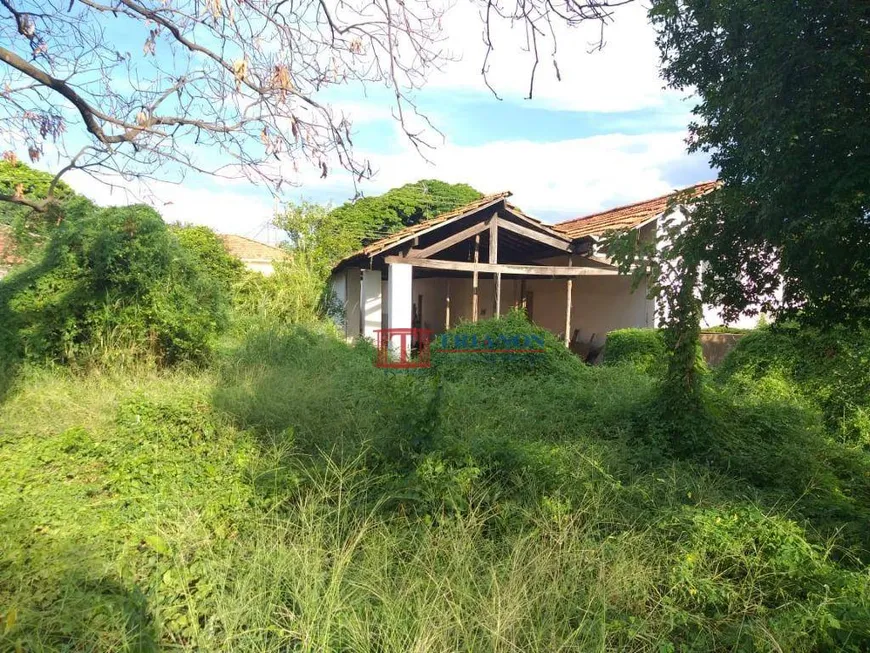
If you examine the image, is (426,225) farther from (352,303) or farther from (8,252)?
(8,252)

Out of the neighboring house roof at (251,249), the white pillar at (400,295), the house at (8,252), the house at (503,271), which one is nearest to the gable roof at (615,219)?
the house at (503,271)

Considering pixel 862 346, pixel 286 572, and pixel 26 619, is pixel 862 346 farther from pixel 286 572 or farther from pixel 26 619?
pixel 26 619

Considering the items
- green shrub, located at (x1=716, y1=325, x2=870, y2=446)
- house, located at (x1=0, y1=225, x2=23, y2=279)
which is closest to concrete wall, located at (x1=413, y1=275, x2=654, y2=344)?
green shrub, located at (x1=716, y1=325, x2=870, y2=446)

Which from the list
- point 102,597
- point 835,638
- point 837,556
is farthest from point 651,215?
point 102,597

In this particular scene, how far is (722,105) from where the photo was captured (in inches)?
144

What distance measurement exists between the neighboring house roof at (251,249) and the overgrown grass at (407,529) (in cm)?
1166

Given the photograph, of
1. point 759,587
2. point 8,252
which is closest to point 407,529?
point 759,587

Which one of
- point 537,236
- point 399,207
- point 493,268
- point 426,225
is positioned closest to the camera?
point 426,225

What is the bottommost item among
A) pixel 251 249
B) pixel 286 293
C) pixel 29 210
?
pixel 286 293

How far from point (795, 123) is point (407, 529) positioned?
3459 millimetres

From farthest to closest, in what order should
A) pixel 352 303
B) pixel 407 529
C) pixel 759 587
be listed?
pixel 352 303 → pixel 407 529 → pixel 759 587

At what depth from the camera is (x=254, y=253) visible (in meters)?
18.5

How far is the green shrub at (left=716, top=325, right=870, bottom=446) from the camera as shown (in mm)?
6066

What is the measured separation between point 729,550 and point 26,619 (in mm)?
3753
